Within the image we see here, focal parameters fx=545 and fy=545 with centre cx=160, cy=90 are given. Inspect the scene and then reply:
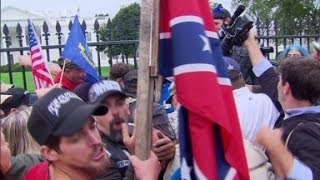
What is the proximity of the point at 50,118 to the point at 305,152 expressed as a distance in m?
1.32

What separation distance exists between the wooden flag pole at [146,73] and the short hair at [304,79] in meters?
1.04

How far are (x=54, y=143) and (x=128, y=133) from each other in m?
0.69

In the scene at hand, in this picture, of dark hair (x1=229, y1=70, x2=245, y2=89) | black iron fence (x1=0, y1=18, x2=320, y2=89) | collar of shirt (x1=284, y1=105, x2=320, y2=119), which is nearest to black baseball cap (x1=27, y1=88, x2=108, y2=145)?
collar of shirt (x1=284, y1=105, x2=320, y2=119)

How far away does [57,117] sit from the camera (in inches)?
94.0

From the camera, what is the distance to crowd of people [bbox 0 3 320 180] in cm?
241

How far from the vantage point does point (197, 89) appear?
2.46 m

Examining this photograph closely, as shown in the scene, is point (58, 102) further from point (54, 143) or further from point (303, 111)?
point (303, 111)

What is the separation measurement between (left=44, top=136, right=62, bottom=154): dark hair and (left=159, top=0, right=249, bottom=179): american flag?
57 cm

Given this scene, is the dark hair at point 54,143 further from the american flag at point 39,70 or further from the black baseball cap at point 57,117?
the american flag at point 39,70

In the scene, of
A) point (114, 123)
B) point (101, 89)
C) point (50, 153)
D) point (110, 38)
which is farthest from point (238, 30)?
point (110, 38)

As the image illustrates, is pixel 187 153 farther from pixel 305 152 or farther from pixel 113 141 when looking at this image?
pixel 113 141

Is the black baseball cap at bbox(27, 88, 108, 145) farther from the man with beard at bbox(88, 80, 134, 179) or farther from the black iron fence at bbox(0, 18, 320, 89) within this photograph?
the black iron fence at bbox(0, 18, 320, 89)

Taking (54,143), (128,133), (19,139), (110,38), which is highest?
(110,38)

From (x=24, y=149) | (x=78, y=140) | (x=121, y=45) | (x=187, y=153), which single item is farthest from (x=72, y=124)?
(x=121, y=45)
